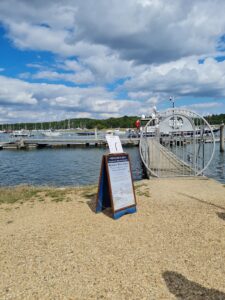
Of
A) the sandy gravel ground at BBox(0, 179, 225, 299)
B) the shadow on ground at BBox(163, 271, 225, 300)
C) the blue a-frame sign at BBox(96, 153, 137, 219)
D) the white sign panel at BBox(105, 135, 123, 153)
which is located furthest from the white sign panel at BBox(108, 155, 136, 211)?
the shadow on ground at BBox(163, 271, 225, 300)

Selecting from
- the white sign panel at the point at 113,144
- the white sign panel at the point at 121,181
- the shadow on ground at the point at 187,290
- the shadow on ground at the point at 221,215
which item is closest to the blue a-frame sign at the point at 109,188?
the white sign panel at the point at 121,181

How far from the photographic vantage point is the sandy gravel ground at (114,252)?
402 centimetres

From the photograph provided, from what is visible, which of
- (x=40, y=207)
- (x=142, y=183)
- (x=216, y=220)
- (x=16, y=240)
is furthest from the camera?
(x=142, y=183)

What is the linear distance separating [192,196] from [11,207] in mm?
5470

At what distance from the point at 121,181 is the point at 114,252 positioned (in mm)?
2717

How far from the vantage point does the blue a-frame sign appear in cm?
730

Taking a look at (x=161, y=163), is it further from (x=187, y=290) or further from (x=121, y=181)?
(x=187, y=290)

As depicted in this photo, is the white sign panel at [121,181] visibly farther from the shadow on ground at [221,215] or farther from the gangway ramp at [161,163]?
the gangway ramp at [161,163]

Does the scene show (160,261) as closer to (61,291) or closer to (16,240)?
(61,291)

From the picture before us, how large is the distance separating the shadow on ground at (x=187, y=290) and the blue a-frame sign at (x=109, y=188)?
3.03 metres

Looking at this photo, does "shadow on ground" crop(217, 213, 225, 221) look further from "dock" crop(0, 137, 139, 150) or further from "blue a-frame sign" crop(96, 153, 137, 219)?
"dock" crop(0, 137, 139, 150)

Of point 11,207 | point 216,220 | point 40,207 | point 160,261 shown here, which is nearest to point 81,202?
point 40,207

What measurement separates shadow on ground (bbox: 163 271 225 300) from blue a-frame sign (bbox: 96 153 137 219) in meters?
3.03

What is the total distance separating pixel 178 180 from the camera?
480 inches
